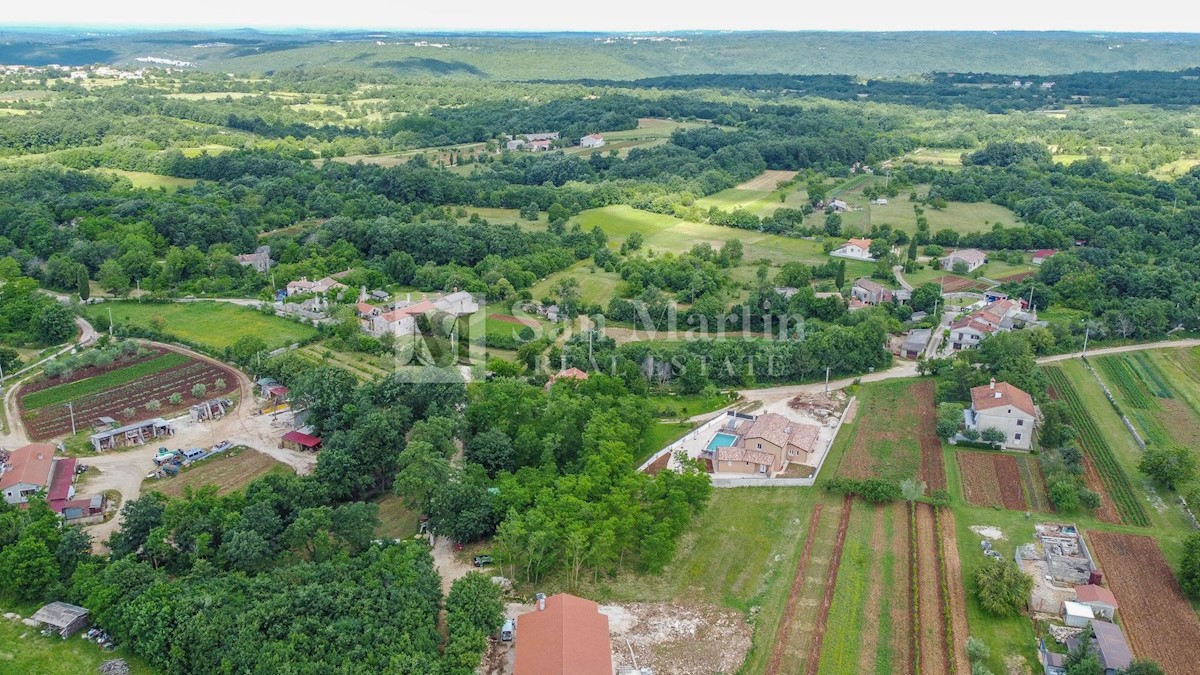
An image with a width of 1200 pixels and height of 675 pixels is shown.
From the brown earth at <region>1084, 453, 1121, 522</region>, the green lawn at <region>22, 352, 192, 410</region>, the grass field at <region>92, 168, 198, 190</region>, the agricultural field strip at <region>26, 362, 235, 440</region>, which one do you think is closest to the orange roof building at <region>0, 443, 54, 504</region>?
the agricultural field strip at <region>26, 362, 235, 440</region>

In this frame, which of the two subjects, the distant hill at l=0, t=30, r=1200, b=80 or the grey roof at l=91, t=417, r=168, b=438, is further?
the distant hill at l=0, t=30, r=1200, b=80

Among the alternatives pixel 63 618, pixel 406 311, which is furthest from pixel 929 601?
pixel 406 311

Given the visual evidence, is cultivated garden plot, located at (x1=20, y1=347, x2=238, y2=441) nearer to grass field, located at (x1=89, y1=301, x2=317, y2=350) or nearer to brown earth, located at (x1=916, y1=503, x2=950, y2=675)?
grass field, located at (x1=89, y1=301, x2=317, y2=350)

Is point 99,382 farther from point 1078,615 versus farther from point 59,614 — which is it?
point 1078,615

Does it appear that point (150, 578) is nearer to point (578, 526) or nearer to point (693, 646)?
point (578, 526)

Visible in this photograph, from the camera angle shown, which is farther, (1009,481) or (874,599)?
(1009,481)

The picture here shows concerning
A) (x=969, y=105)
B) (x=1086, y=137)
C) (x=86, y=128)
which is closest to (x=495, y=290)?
(x=86, y=128)
